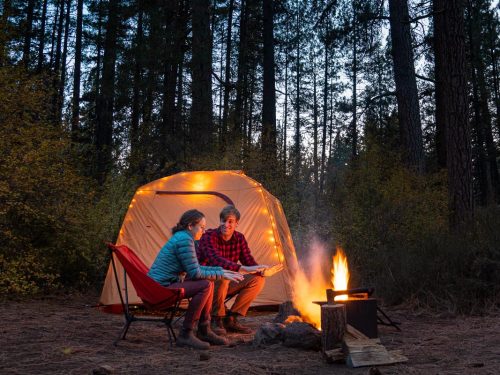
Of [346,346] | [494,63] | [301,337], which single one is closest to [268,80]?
[301,337]

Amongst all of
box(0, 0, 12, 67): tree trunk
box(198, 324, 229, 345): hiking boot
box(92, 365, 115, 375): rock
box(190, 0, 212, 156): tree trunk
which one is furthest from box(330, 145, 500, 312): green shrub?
box(0, 0, 12, 67): tree trunk

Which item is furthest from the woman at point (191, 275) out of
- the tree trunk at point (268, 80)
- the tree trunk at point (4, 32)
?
the tree trunk at point (268, 80)

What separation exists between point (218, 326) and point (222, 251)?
710 millimetres

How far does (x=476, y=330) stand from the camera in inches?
190

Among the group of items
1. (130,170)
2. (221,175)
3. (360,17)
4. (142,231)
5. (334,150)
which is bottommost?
(142,231)

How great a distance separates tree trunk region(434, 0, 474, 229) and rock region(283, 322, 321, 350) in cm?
399

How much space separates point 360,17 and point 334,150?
23.5m

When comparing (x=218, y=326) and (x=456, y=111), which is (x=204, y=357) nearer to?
(x=218, y=326)

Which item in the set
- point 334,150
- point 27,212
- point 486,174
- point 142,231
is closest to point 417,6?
point 142,231

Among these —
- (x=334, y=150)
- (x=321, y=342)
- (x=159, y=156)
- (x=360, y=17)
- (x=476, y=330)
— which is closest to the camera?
(x=321, y=342)

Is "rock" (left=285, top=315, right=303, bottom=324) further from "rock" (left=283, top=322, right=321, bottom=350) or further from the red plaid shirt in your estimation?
the red plaid shirt

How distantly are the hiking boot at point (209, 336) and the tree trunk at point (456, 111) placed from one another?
4.32 metres

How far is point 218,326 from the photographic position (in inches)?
197

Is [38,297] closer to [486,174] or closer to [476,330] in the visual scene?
[476,330]
